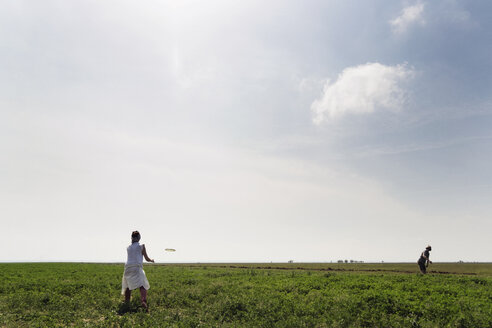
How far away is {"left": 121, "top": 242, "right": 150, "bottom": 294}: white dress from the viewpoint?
12.2 m

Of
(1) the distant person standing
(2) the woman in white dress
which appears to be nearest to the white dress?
(2) the woman in white dress

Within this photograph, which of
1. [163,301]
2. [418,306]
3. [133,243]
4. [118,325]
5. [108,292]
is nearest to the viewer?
[118,325]

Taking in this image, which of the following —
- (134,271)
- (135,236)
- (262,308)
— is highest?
(135,236)

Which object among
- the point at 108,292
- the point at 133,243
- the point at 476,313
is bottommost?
the point at 108,292

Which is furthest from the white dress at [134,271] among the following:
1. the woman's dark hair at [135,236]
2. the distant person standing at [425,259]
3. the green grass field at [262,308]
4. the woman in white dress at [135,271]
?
the distant person standing at [425,259]

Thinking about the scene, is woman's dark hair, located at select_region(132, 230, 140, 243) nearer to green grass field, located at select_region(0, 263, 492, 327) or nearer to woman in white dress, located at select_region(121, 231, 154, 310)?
woman in white dress, located at select_region(121, 231, 154, 310)

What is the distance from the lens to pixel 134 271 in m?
12.4

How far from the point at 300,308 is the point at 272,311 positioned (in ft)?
3.75

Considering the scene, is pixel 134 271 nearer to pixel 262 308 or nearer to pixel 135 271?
pixel 135 271

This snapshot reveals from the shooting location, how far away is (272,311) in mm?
11383

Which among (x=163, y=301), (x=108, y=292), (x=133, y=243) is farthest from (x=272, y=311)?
(x=108, y=292)

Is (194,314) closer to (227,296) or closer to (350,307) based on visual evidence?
(227,296)

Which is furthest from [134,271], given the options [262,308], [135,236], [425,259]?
[425,259]

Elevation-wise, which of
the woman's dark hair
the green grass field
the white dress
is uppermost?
the woman's dark hair
